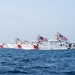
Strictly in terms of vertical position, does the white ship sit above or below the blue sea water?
above

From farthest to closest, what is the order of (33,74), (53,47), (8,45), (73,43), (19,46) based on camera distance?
(8,45), (19,46), (73,43), (53,47), (33,74)

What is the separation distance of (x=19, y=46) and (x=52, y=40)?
26521 millimetres

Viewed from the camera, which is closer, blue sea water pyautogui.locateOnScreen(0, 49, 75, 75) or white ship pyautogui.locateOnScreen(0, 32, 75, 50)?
blue sea water pyautogui.locateOnScreen(0, 49, 75, 75)

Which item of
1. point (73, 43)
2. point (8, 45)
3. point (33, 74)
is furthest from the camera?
point (8, 45)

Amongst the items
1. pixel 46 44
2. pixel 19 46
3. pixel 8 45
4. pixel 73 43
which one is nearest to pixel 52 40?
pixel 46 44

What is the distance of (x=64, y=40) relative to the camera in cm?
14838

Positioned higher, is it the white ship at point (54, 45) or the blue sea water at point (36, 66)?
the white ship at point (54, 45)

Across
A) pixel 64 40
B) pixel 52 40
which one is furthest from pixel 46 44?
pixel 64 40

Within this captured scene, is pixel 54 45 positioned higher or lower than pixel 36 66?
higher

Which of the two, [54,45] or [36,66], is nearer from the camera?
[36,66]

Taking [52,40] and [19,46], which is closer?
[52,40]

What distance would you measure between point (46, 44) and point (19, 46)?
2414 cm

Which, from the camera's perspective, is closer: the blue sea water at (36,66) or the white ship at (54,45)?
the blue sea water at (36,66)

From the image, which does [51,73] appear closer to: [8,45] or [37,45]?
[37,45]
